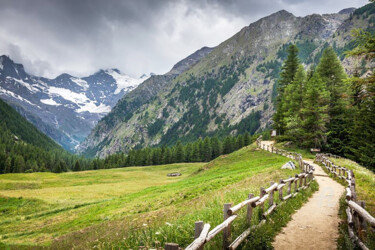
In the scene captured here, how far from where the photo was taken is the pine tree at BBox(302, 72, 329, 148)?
154ft

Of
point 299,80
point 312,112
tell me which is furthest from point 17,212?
point 299,80

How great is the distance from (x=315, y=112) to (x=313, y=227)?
42.2 m

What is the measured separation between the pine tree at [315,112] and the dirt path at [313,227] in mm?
33571

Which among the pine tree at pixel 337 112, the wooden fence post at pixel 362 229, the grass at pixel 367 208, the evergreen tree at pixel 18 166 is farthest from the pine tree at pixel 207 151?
the wooden fence post at pixel 362 229

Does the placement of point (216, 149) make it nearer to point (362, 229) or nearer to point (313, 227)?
point (313, 227)

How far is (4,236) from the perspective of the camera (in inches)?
866

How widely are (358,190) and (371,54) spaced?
9928 millimetres

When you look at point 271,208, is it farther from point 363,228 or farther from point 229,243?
point 229,243

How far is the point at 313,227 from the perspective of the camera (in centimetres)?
1175

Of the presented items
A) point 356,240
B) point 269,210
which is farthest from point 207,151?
point 356,240

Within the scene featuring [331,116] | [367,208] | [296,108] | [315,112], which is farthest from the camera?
[296,108]

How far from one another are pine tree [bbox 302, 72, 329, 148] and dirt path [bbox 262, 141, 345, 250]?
110ft

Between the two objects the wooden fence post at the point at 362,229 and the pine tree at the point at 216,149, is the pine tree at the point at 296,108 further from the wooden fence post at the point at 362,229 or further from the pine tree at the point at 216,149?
the pine tree at the point at 216,149

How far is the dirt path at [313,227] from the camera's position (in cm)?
967
